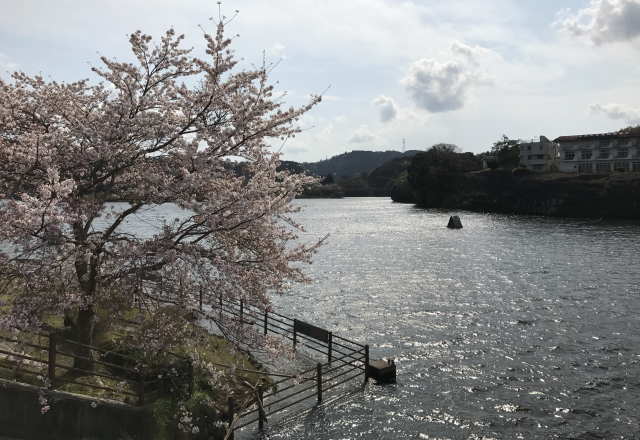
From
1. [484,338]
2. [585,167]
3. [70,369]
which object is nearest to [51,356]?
[70,369]

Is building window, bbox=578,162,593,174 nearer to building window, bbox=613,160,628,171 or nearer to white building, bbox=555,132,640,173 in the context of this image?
white building, bbox=555,132,640,173

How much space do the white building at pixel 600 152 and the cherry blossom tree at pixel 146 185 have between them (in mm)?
157371

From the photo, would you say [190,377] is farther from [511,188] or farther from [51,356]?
[511,188]

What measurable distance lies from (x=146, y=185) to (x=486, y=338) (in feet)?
81.7

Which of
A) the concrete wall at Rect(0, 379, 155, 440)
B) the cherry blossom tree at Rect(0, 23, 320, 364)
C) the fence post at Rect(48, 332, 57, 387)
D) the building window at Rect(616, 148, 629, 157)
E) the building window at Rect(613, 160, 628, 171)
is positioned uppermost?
the building window at Rect(616, 148, 629, 157)

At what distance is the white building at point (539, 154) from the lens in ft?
540

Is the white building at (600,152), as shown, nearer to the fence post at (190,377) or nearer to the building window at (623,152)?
the building window at (623,152)

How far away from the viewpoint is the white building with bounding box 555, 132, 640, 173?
138 meters

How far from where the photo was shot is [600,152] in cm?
14525

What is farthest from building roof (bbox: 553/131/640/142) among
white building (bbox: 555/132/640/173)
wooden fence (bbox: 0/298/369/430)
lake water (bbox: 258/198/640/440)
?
wooden fence (bbox: 0/298/369/430)

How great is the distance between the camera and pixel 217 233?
46.9ft

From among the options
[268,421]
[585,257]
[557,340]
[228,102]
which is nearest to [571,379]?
[557,340]

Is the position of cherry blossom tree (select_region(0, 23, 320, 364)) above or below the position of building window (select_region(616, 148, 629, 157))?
below

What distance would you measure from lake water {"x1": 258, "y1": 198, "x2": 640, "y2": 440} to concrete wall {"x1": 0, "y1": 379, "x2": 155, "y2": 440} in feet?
21.4
